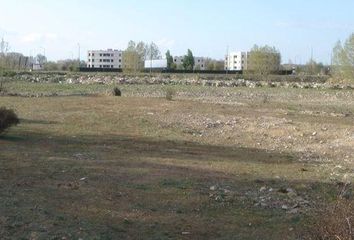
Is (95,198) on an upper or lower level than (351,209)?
lower

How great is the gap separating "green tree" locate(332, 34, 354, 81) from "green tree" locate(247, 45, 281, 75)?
25299 mm

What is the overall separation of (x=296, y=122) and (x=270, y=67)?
7277 cm

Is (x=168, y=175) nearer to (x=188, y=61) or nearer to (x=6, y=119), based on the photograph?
(x=6, y=119)

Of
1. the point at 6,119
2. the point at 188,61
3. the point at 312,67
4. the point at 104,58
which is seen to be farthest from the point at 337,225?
the point at 104,58

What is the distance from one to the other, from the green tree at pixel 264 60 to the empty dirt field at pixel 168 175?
2753 inches

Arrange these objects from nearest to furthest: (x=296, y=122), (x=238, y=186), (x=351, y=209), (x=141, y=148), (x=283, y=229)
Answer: (x=351, y=209), (x=283, y=229), (x=238, y=186), (x=141, y=148), (x=296, y=122)

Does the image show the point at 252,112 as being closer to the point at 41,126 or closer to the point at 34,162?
the point at 41,126

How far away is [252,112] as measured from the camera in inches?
1142

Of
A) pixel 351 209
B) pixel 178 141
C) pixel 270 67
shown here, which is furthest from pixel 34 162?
pixel 270 67

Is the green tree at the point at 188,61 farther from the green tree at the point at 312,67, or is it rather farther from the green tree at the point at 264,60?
the green tree at the point at 264,60

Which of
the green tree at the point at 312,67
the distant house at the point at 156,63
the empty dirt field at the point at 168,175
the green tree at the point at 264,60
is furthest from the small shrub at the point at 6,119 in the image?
the distant house at the point at 156,63

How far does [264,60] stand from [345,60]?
1176 inches

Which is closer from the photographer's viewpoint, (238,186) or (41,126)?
(238,186)

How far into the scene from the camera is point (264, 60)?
95.1 m
